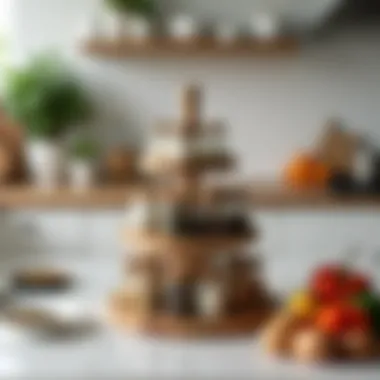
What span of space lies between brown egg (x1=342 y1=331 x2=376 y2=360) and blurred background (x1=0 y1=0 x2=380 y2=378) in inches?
78.5

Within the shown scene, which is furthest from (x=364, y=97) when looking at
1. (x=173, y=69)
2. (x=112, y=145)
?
(x=112, y=145)

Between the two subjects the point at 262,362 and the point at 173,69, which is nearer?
the point at 262,362

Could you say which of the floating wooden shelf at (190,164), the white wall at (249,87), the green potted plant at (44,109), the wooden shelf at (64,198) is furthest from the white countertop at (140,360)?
the white wall at (249,87)

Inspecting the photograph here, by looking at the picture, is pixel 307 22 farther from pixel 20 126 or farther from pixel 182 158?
pixel 182 158

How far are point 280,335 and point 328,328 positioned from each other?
0.27 ft

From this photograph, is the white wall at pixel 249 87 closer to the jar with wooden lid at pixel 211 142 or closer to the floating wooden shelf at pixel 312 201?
the floating wooden shelf at pixel 312 201

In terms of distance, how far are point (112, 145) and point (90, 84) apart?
26 cm

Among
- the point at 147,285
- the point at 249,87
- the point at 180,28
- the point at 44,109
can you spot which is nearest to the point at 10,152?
the point at 44,109

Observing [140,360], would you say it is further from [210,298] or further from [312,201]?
[312,201]

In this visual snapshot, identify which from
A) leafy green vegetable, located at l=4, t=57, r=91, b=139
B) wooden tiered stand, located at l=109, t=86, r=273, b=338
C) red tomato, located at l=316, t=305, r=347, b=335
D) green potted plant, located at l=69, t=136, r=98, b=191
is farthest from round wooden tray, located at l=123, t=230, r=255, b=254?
leafy green vegetable, located at l=4, t=57, r=91, b=139

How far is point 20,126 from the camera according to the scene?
4141 mm

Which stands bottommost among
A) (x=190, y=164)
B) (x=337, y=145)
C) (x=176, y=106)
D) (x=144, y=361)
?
(x=144, y=361)

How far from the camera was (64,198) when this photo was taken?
151 inches

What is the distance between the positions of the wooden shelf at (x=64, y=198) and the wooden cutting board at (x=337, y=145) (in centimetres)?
85
